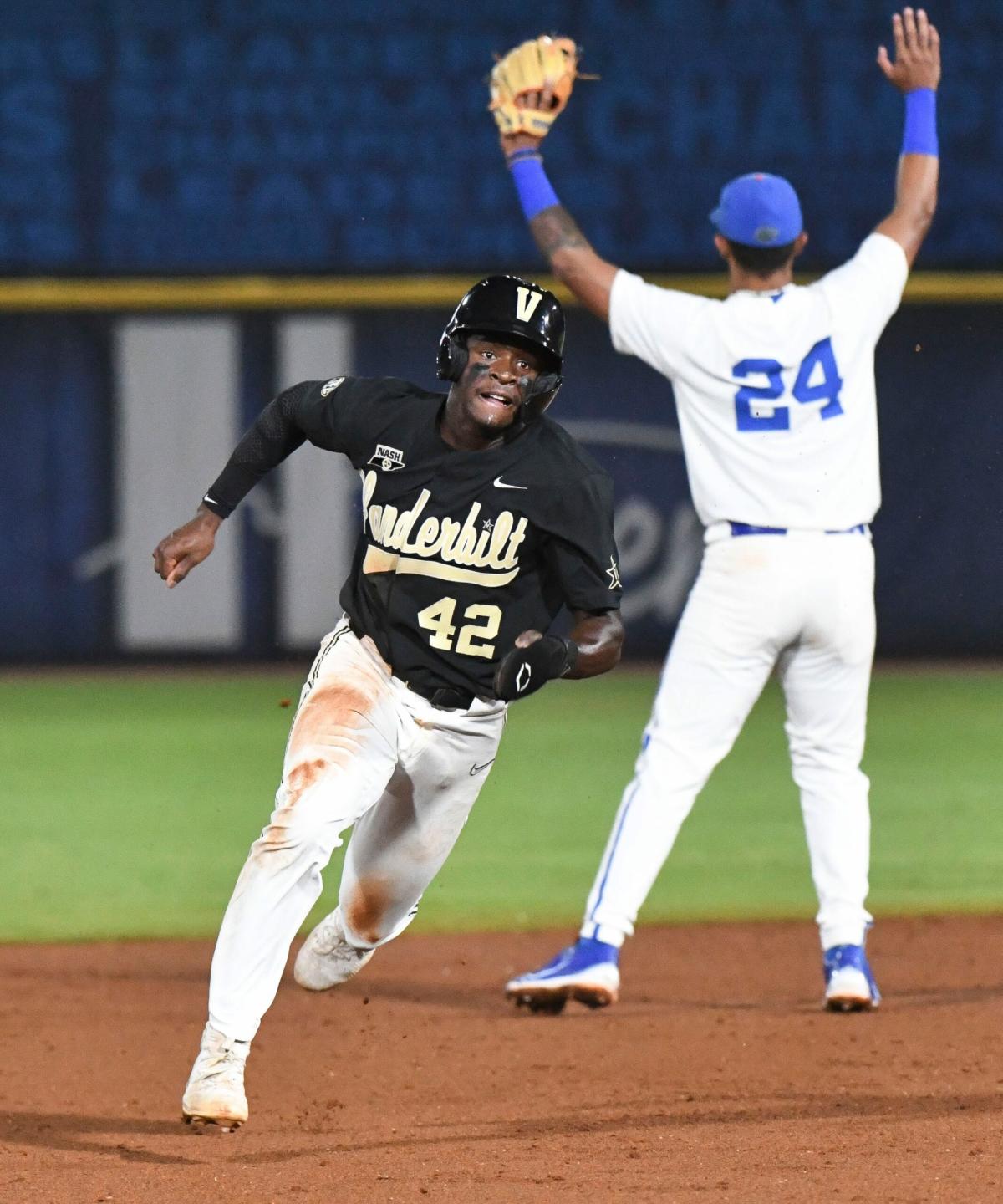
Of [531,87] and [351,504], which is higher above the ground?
[531,87]

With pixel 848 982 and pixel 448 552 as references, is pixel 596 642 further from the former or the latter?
pixel 848 982

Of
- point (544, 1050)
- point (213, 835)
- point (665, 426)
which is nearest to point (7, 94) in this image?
point (665, 426)

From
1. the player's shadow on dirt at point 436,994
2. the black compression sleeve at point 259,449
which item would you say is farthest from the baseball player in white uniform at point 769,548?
the black compression sleeve at point 259,449

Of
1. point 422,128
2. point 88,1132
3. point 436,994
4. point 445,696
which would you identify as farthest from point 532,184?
point 422,128

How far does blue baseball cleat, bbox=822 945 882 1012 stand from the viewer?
212 inches

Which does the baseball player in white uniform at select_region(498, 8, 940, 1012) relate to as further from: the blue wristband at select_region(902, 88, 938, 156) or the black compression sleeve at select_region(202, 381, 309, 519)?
the black compression sleeve at select_region(202, 381, 309, 519)

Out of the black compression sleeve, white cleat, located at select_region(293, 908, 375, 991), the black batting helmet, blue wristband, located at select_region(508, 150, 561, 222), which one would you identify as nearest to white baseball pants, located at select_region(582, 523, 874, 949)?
white cleat, located at select_region(293, 908, 375, 991)

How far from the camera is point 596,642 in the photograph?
175 inches

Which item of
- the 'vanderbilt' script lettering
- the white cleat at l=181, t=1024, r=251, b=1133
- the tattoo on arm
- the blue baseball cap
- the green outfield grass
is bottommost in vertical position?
the green outfield grass

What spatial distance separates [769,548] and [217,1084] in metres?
2.06

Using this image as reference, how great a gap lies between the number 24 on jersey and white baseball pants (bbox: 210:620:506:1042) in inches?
44.1

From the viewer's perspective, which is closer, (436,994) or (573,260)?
(573,260)

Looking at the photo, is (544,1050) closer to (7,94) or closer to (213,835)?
(213,835)

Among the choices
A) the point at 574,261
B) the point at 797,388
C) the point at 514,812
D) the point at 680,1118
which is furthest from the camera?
the point at 514,812
